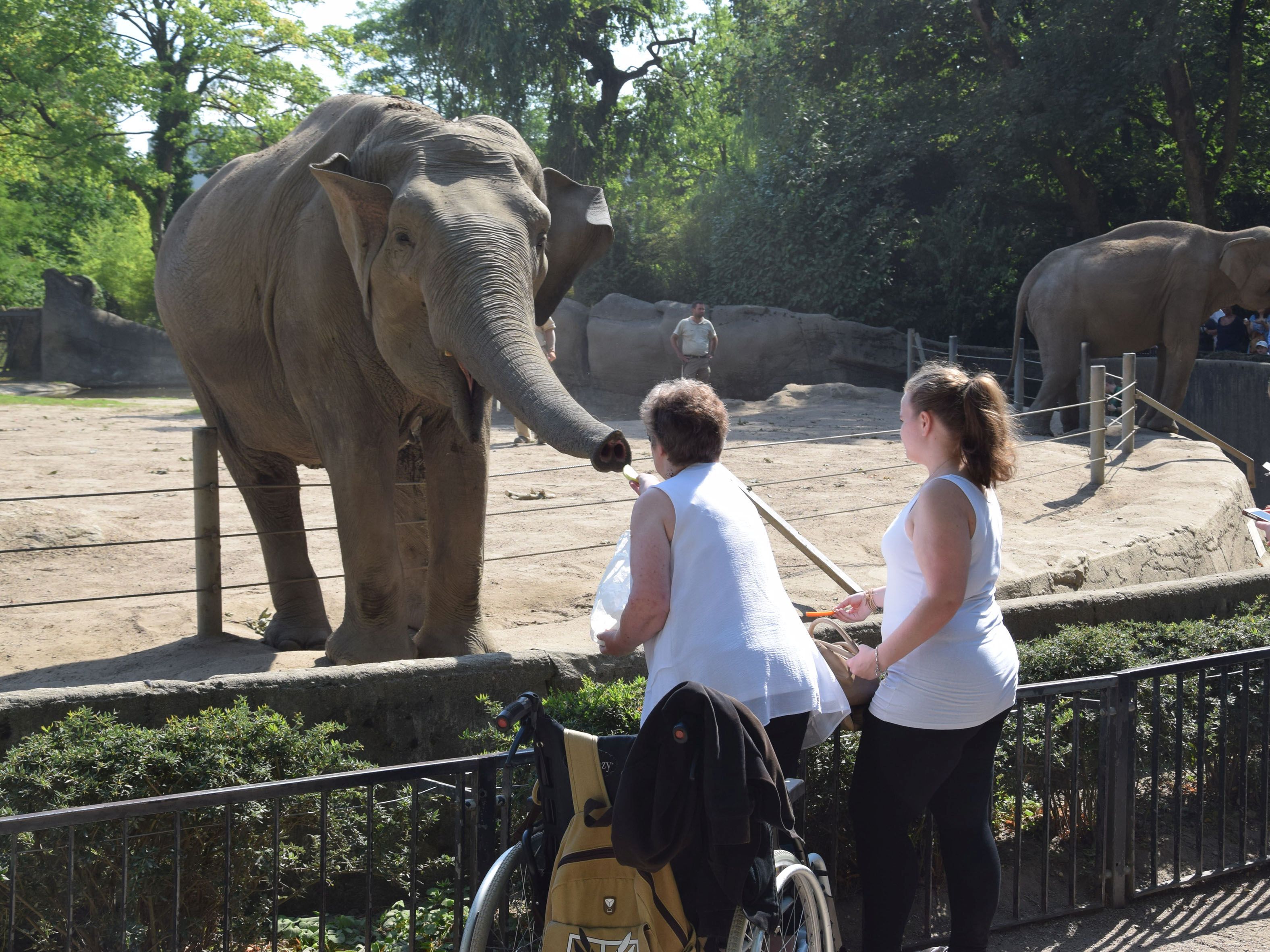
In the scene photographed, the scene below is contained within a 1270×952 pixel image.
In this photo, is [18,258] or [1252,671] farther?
[18,258]

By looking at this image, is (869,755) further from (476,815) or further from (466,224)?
(466,224)

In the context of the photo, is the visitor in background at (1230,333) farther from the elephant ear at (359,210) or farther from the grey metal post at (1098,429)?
the elephant ear at (359,210)

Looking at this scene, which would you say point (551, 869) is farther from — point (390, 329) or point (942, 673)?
point (390, 329)

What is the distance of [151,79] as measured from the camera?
32156 millimetres

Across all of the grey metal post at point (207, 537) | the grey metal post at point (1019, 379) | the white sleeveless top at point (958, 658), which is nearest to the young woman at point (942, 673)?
the white sleeveless top at point (958, 658)

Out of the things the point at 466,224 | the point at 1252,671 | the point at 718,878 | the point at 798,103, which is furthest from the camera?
the point at 798,103

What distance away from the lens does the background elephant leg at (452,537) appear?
19.5 ft

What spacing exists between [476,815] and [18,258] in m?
41.5

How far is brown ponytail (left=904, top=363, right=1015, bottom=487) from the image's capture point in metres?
3.19

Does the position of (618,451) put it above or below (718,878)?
above

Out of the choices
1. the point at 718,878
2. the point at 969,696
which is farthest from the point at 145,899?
the point at 969,696

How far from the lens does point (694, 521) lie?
10.0ft

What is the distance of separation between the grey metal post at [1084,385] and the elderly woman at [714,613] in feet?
44.4

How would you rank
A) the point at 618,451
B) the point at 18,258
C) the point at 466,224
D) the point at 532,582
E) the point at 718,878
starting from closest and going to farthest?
the point at 718,878
the point at 618,451
the point at 466,224
the point at 532,582
the point at 18,258
